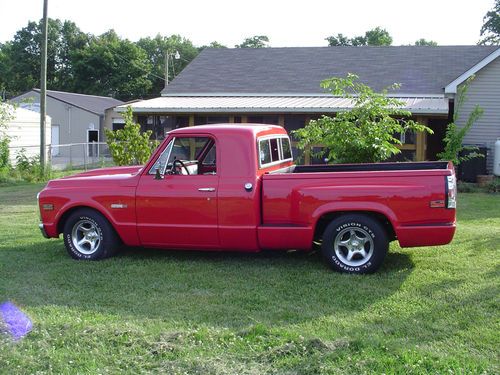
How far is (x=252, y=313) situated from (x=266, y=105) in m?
14.4

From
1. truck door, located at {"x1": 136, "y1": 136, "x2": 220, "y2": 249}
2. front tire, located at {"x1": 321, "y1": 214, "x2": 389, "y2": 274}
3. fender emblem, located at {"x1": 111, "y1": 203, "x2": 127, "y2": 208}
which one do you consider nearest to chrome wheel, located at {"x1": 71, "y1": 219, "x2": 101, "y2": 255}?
fender emblem, located at {"x1": 111, "y1": 203, "x2": 127, "y2": 208}

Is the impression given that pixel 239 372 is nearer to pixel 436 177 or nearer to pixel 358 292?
pixel 358 292

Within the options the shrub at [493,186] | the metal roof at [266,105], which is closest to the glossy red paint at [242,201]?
the shrub at [493,186]

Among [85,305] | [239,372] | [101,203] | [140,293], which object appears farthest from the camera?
[101,203]

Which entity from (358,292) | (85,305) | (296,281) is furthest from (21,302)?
(358,292)

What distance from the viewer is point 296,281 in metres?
6.30

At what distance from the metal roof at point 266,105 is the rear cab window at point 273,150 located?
918 centimetres

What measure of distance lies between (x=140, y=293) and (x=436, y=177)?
336 cm

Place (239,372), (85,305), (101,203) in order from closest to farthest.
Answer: (239,372)
(85,305)
(101,203)

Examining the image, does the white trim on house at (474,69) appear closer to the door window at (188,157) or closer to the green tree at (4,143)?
the door window at (188,157)

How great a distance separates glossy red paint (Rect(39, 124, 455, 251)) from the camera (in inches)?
247

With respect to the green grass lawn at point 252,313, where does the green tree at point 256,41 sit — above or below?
above

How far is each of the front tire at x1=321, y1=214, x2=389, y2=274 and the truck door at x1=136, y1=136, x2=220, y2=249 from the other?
138cm

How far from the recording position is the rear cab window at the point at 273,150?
7172 millimetres
